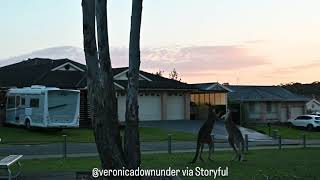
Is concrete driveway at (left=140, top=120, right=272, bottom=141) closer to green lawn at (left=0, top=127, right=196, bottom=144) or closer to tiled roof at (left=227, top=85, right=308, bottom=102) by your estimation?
green lawn at (left=0, top=127, right=196, bottom=144)

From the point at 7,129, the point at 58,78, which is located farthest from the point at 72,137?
the point at 58,78

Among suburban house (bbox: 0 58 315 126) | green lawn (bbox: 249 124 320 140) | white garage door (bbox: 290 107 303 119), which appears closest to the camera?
green lawn (bbox: 249 124 320 140)

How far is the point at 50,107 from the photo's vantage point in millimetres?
37812

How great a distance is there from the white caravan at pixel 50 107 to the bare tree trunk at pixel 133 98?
2576 cm

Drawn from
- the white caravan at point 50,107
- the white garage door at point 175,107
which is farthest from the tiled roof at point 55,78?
the white caravan at point 50,107

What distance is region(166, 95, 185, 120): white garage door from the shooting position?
5468 centimetres

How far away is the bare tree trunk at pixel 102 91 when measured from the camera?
1201cm

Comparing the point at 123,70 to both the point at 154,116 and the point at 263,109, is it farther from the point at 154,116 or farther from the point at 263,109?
the point at 263,109

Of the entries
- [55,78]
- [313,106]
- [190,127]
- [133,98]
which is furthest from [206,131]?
[313,106]

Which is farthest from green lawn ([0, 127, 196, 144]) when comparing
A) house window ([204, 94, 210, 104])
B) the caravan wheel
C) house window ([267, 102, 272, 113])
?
house window ([267, 102, 272, 113])

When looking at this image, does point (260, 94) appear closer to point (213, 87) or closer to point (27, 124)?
point (213, 87)

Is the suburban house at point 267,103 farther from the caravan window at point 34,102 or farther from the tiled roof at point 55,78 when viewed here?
the caravan window at point 34,102

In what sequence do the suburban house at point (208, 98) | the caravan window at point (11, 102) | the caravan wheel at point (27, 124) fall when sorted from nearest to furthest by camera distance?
1. the caravan wheel at point (27, 124)
2. the caravan window at point (11, 102)
3. the suburban house at point (208, 98)

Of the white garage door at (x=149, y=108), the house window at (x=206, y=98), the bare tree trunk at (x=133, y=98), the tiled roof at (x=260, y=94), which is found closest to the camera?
the bare tree trunk at (x=133, y=98)
